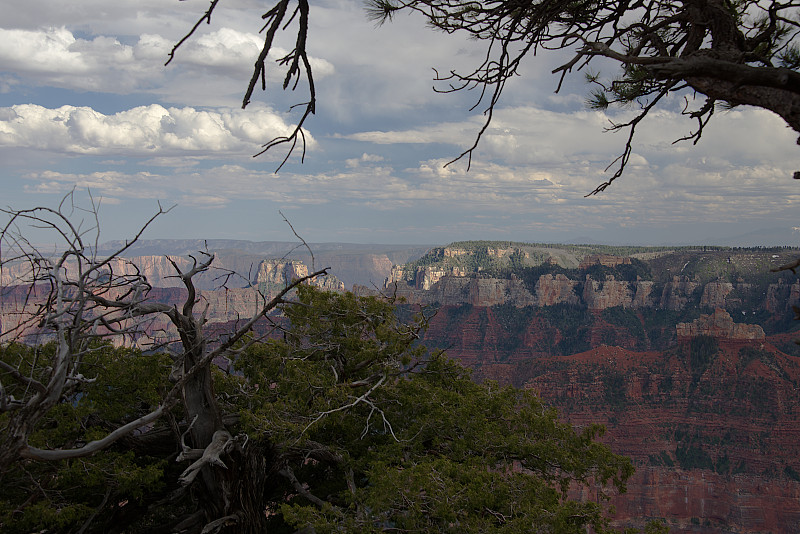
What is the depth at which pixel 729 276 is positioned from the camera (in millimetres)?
133750

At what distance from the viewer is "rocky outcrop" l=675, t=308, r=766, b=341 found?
9910cm

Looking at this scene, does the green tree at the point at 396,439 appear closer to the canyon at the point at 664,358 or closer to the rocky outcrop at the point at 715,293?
the canyon at the point at 664,358

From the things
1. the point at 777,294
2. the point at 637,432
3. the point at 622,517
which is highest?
the point at 777,294

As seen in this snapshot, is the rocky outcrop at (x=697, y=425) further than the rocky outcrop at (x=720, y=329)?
No

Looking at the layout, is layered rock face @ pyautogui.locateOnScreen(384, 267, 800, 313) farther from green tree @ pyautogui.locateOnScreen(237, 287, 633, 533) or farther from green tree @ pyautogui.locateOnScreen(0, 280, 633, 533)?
green tree @ pyautogui.locateOnScreen(0, 280, 633, 533)

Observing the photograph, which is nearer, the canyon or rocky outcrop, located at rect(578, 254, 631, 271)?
the canyon

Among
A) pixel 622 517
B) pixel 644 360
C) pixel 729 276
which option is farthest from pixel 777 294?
pixel 622 517

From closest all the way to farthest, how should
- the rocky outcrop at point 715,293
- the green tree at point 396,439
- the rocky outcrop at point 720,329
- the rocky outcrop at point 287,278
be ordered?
1. the green tree at point 396,439
2. the rocky outcrop at point 287,278
3. the rocky outcrop at point 720,329
4. the rocky outcrop at point 715,293

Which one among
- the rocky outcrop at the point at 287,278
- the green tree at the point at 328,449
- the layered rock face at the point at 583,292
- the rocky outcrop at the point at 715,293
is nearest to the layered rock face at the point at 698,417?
the rocky outcrop at the point at 715,293

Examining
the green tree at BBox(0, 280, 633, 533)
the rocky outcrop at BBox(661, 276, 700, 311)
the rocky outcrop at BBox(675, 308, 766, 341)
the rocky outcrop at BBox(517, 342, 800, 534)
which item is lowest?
the rocky outcrop at BBox(517, 342, 800, 534)

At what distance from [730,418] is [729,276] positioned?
55.5m

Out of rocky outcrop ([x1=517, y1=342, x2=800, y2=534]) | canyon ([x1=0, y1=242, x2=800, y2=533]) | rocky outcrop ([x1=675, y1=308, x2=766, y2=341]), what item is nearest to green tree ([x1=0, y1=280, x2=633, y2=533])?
canyon ([x1=0, y1=242, x2=800, y2=533])

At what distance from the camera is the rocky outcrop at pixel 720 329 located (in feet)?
325

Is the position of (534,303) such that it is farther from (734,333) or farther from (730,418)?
(730,418)
